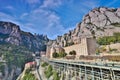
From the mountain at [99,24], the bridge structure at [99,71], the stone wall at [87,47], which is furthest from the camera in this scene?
the mountain at [99,24]

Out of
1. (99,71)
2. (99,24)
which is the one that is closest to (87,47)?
(99,71)

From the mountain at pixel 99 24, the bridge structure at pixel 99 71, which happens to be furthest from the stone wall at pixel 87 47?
the mountain at pixel 99 24

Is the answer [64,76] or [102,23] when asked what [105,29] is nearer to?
[102,23]

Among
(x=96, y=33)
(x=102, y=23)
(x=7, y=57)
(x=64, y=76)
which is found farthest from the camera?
(x=7, y=57)

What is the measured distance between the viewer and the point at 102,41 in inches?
3428

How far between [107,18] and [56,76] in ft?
285

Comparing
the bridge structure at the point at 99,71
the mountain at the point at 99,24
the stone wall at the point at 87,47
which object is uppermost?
the mountain at the point at 99,24

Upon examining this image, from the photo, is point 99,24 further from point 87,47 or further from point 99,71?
point 99,71

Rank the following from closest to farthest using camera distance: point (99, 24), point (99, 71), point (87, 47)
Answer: point (99, 71) < point (87, 47) < point (99, 24)

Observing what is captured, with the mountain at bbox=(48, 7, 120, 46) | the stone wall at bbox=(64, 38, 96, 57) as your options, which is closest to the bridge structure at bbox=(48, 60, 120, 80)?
the stone wall at bbox=(64, 38, 96, 57)

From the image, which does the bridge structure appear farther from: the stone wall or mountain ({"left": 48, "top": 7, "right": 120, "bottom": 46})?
mountain ({"left": 48, "top": 7, "right": 120, "bottom": 46})

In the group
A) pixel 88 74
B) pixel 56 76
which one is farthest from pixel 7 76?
pixel 88 74

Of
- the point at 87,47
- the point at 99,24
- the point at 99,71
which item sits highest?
the point at 99,24

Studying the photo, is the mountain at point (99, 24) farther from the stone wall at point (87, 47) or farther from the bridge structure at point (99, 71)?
the bridge structure at point (99, 71)
